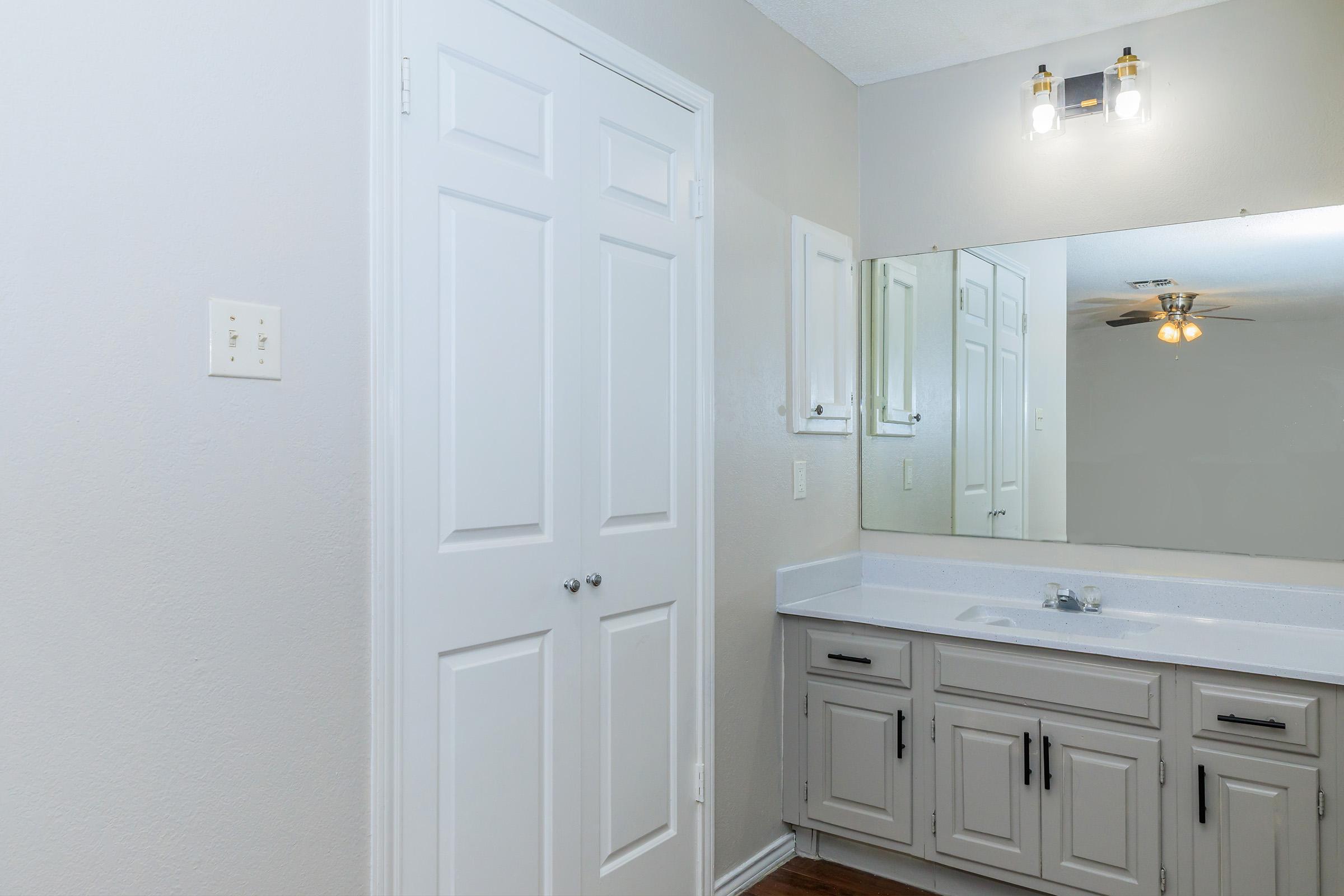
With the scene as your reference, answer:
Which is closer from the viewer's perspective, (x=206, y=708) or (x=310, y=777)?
(x=206, y=708)

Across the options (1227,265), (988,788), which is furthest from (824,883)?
(1227,265)

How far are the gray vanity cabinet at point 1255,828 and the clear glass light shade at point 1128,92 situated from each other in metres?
1.75

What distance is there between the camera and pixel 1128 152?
2709 mm

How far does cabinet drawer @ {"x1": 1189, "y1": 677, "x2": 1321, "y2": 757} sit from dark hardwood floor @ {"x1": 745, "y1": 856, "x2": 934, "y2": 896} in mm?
916

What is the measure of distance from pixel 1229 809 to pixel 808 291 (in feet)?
5.71

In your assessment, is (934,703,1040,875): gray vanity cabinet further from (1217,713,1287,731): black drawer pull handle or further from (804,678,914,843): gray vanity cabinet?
(1217,713,1287,731): black drawer pull handle

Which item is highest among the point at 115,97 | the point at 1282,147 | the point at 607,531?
the point at 1282,147

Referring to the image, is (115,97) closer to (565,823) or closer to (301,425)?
(301,425)

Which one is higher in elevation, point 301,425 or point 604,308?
point 604,308

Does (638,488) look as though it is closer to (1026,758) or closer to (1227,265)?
(1026,758)

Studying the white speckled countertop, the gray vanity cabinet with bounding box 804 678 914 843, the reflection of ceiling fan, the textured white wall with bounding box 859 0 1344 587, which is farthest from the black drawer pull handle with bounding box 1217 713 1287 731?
the reflection of ceiling fan

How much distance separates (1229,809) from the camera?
2.08m

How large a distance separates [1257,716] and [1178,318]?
1.13 meters

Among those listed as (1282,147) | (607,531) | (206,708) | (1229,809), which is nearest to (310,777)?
(206,708)
